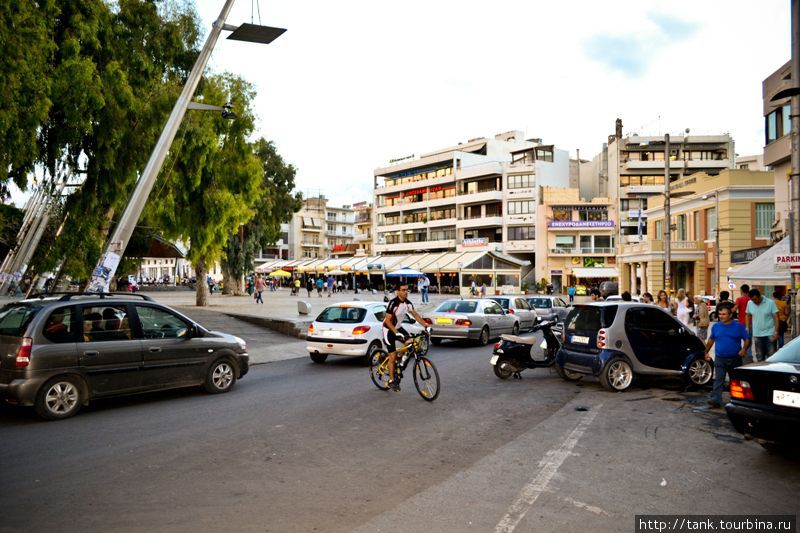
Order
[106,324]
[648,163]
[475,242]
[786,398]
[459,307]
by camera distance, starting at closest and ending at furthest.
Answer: [786,398]
[106,324]
[459,307]
[475,242]
[648,163]

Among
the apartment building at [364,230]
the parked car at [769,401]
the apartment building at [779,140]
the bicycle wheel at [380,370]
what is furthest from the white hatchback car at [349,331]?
the apartment building at [364,230]

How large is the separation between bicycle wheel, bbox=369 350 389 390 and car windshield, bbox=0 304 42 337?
16.5 ft

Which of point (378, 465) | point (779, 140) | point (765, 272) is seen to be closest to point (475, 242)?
point (779, 140)

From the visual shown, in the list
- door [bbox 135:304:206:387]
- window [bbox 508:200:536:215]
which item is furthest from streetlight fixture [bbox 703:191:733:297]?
window [bbox 508:200:536:215]

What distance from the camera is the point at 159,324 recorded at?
31.4ft

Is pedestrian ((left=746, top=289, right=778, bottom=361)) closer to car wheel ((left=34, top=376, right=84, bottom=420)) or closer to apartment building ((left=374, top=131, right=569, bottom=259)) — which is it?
car wheel ((left=34, top=376, right=84, bottom=420))

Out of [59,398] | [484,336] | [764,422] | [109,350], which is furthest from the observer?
[484,336]

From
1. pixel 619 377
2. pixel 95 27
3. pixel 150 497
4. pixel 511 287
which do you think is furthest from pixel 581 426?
pixel 511 287

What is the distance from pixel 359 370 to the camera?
Result: 1321 centimetres

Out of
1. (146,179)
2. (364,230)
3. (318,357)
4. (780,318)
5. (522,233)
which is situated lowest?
(318,357)

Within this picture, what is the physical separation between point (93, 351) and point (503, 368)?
7.17 m

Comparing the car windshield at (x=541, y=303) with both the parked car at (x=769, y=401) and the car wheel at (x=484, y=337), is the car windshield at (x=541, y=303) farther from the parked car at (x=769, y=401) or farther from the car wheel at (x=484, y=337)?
the parked car at (x=769, y=401)

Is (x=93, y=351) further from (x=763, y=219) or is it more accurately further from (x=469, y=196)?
(x=469, y=196)

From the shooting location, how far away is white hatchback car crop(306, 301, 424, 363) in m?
13.7
